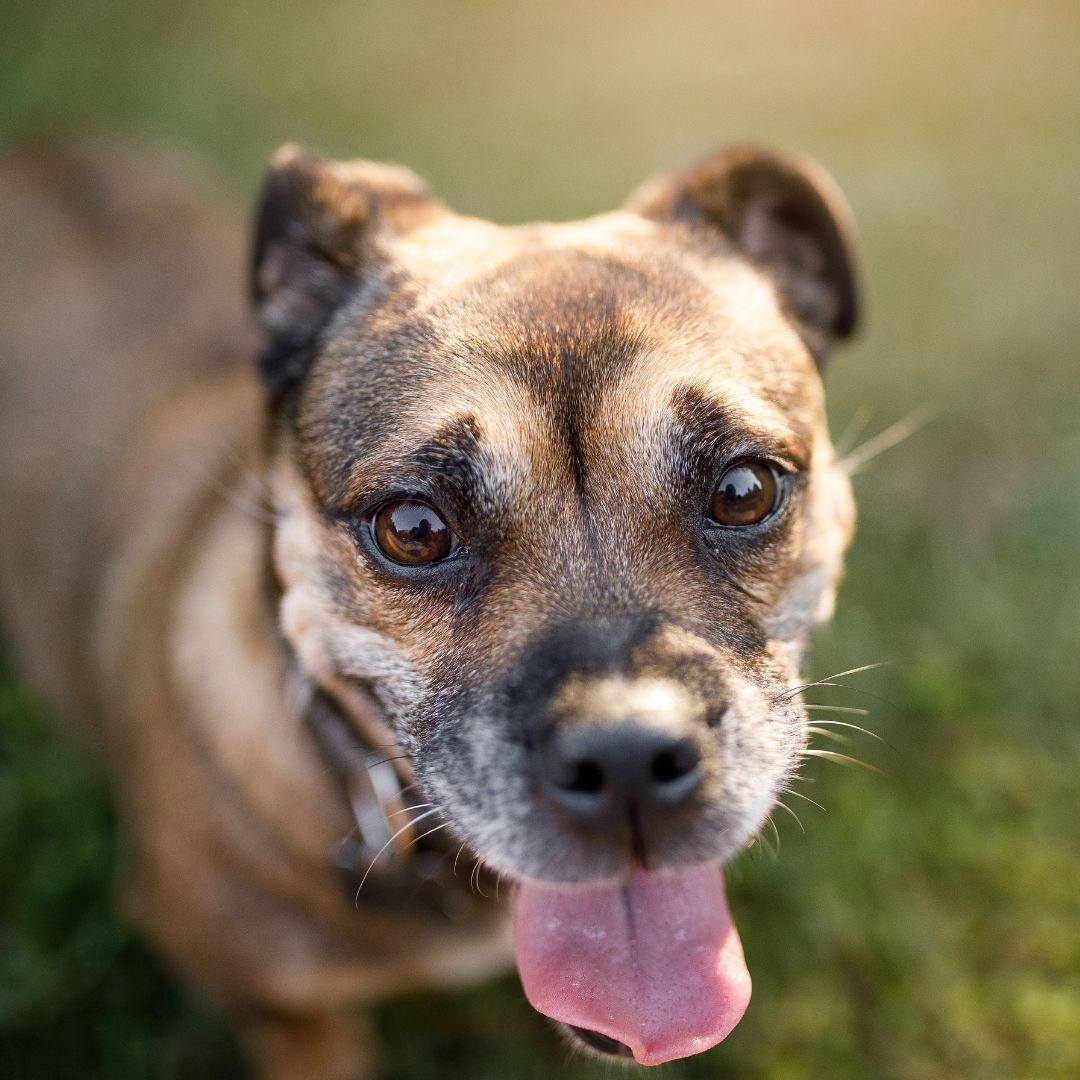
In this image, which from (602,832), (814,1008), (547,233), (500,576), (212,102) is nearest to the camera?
(602,832)

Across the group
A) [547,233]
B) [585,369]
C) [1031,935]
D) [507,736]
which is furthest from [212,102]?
[1031,935]

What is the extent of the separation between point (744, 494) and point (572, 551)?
1.45 feet

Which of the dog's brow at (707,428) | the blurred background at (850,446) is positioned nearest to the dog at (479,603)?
the dog's brow at (707,428)

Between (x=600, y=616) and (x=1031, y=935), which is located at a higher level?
(x=600, y=616)

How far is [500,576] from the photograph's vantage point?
7.23ft

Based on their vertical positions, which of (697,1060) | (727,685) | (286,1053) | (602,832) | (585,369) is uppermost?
(585,369)

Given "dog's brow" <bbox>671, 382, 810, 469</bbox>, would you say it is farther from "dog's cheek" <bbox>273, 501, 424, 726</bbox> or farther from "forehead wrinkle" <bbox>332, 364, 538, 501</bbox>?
"dog's cheek" <bbox>273, 501, 424, 726</bbox>

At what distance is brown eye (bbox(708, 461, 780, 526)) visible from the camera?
228 centimetres

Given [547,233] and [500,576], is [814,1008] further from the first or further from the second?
[547,233]

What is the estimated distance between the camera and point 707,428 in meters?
2.20

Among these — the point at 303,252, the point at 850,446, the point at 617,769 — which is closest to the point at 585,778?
the point at 617,769

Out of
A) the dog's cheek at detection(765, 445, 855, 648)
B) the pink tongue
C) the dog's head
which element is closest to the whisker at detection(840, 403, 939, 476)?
the dog's cheek at detection(765, 445, 855, 648)

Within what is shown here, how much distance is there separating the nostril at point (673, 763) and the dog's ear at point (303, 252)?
57.6 inches

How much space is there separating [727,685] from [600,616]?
0.30 m
